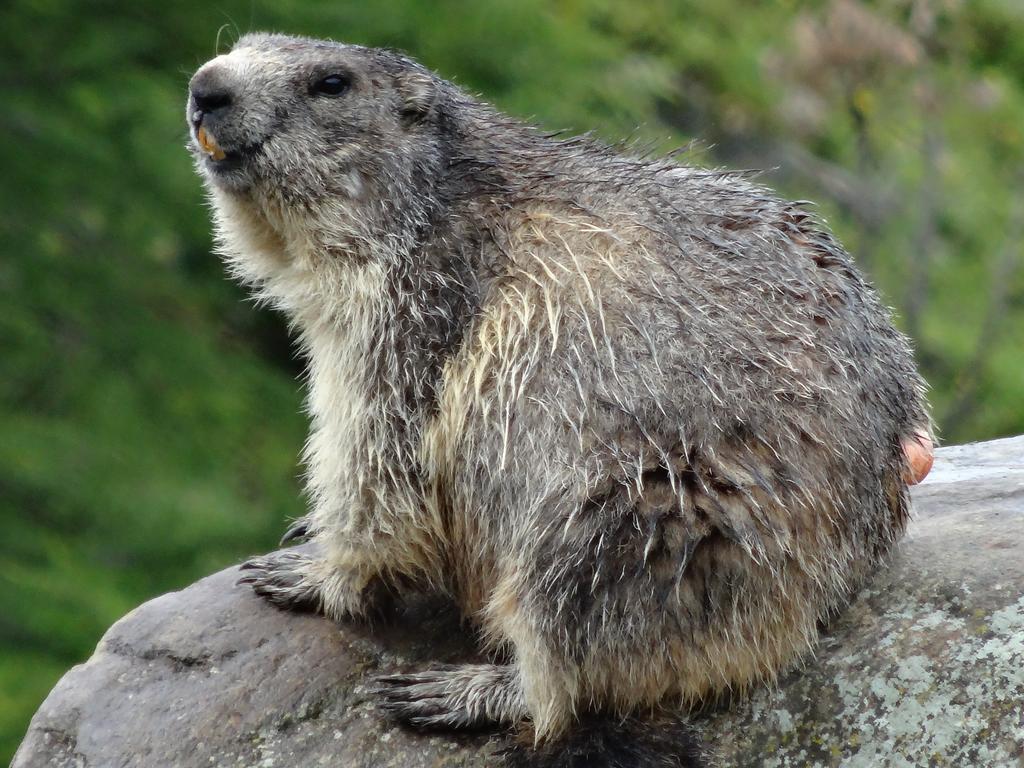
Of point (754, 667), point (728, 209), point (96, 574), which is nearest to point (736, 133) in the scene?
point (96, 574)

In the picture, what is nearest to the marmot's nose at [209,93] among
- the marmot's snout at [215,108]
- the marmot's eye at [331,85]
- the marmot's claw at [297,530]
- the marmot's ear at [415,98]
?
the marmot's snout at [215,108]

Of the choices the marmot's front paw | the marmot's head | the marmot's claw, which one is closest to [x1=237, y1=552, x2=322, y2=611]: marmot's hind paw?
the marmot's front paw

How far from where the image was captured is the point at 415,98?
5.43 m

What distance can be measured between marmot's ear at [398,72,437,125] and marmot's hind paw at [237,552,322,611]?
1904 mm

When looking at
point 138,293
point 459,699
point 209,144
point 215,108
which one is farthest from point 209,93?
point 138,293

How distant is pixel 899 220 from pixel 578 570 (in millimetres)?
9920

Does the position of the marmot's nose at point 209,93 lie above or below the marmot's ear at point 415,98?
above

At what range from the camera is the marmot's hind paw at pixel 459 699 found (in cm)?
473

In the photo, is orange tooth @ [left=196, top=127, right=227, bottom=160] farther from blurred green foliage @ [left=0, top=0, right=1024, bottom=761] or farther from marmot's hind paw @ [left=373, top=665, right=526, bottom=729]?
blurred green foliage @ [left=0, top=0, right=1024, bottom=761]

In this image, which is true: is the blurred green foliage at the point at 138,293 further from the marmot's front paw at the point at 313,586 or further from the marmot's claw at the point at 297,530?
the marmot's front paw at the point at 313,586

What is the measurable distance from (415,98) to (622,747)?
2714 mm

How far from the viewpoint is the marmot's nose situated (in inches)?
207

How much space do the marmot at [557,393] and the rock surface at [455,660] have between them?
133 mm

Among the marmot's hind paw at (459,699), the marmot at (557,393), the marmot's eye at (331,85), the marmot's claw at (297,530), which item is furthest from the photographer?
the marmot's claw at (297,530)
